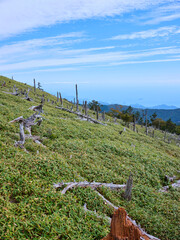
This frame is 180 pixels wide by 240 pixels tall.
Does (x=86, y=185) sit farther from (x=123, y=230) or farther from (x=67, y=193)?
(x=123, y=230)

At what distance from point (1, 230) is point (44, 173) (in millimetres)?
4332

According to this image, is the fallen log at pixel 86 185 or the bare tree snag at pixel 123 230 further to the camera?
the fallen log at pixel 86 185

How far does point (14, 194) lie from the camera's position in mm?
8000

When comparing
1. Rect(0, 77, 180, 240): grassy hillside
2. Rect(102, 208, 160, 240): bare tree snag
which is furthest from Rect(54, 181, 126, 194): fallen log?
Rect(102, 208, 160, 240): bare tree snag

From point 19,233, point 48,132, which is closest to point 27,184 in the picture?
point 19,233

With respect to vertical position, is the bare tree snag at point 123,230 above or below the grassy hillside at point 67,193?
above

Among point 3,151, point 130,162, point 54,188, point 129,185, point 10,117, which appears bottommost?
point 130,162

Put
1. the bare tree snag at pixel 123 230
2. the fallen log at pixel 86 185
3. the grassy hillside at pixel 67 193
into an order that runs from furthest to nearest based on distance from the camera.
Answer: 1. the fallen log at pixel 86 185
2. the grassy hillside at pixel 67 193
3. the bare tree snag at pixel 123 230

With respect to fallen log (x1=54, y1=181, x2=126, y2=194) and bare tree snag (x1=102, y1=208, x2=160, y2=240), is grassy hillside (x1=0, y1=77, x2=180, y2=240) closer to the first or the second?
fallen log (x1=54, y1=181, x2=126, y2=194)

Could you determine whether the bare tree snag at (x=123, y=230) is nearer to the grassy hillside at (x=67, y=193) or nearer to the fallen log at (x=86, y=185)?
the grassy hillside at (x=67, y=193)

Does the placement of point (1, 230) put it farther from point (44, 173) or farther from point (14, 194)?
point (44, 173)

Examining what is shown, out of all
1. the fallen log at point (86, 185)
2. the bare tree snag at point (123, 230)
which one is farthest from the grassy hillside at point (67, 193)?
the bare tree snag at point (123, 230)

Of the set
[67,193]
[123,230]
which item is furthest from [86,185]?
[123,230]

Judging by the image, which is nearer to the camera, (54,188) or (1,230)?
(1,230)
